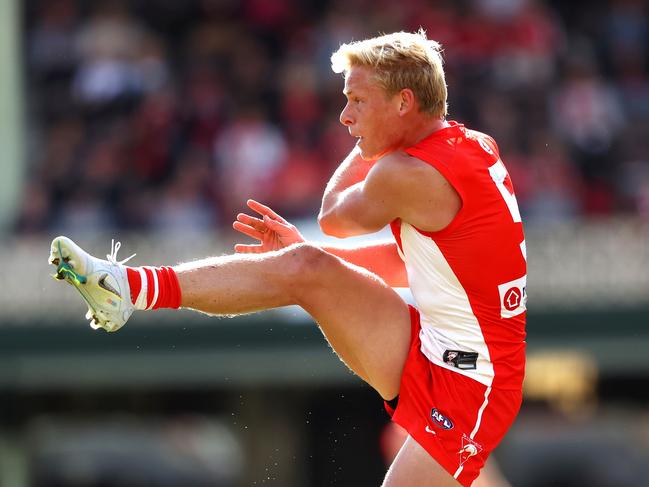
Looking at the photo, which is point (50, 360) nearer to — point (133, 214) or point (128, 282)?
point (133, 214)

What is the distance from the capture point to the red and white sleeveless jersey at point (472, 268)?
5789 mm

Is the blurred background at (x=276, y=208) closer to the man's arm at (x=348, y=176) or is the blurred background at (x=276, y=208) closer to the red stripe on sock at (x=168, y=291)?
the man's arm at (x=348, y=176)

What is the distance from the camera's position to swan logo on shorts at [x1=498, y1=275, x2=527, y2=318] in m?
5.92

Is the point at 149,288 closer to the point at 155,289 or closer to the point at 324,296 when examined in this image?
the point at 155,289

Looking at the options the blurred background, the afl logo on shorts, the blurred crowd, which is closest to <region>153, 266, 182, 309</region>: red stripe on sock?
the afl logo on shorts

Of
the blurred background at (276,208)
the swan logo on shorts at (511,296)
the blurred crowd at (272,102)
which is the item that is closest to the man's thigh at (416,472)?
the swan logo on shorts at (511,296)

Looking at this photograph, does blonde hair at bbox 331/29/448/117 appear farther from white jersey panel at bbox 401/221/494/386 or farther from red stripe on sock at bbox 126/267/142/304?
red stripe on sock at bbox 126/267/142/304

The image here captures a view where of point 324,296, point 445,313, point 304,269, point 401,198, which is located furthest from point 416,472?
point 401,198

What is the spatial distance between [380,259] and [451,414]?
93cm

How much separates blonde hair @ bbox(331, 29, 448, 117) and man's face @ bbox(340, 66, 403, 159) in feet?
0.12

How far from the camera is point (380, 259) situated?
641cm

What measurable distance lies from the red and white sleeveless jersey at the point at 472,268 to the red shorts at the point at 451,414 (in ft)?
0.18

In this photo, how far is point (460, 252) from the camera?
19.0 feet

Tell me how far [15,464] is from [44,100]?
13.8 ft
